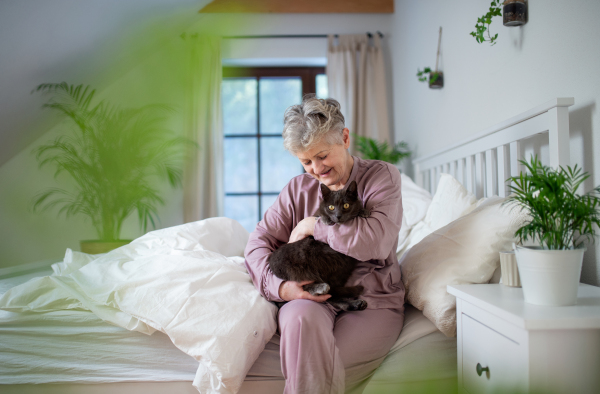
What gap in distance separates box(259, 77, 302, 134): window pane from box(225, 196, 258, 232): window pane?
2.48ft

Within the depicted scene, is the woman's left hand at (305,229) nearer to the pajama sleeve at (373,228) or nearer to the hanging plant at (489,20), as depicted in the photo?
the pajama sleeve at (373,228)

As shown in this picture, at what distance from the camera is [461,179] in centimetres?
220

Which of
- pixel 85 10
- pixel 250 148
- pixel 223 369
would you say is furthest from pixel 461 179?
pixel 250 148

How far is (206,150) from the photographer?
407 centimetres

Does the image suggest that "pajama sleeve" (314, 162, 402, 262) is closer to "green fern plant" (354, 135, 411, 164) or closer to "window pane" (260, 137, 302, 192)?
"green fern plant" (354, 135, 411, 164)

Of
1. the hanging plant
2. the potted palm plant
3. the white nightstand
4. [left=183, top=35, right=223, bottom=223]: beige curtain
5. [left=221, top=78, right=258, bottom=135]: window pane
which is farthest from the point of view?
[left=221, top=78, right=258, bottom=135]: window pane

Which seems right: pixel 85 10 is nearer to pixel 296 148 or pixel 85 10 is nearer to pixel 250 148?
pixel 296 148

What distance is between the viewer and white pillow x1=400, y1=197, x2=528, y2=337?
4.20 feet

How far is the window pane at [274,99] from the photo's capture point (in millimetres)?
4336

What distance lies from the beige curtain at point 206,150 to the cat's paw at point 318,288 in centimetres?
284

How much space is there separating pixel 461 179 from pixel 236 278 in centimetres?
140

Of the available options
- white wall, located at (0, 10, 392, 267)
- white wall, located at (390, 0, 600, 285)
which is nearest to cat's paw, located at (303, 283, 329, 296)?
white wall, located at (0, 10, 392, 267)

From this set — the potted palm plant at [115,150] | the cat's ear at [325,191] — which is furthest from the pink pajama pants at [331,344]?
the potted palm plant at [115,150]

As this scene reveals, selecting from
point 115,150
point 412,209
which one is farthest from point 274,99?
point 115,150
